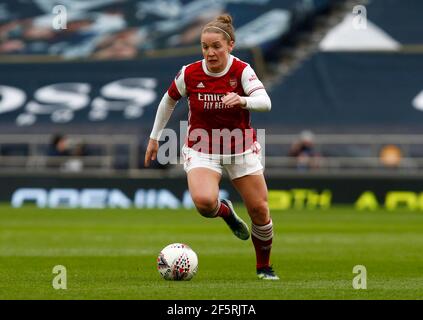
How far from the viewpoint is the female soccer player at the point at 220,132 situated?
37.7 ft

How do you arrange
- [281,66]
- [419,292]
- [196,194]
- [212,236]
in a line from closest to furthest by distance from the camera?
[419,292]
[196,194]
[212,236]
[281,66]

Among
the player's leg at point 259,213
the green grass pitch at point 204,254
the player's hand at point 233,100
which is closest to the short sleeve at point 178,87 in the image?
the player's hand at point 233,100

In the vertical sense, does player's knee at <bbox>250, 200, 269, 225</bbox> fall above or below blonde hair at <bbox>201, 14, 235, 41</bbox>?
below

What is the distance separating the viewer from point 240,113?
11633mm

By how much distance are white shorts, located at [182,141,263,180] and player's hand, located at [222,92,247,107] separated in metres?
0.82

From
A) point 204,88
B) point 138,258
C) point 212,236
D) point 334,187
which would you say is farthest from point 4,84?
point 204,88

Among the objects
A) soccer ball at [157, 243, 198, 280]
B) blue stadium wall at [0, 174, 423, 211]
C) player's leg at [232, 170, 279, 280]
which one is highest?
blue stadium wall at [0, 174, 423, 211]

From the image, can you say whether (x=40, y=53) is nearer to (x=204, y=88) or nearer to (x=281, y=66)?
(x=281, y=66)

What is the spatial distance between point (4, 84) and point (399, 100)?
1175 centimetres

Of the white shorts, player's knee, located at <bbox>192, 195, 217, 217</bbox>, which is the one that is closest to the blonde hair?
the white shorts

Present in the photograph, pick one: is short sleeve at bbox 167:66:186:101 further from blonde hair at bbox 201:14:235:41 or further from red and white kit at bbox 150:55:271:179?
blonde hair at bbox 201:14:235:41

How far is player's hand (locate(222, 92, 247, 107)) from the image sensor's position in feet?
35.8

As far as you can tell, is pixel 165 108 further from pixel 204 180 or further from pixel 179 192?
pixel 179 192

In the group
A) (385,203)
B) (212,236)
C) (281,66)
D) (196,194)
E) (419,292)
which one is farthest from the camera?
(281,66)
